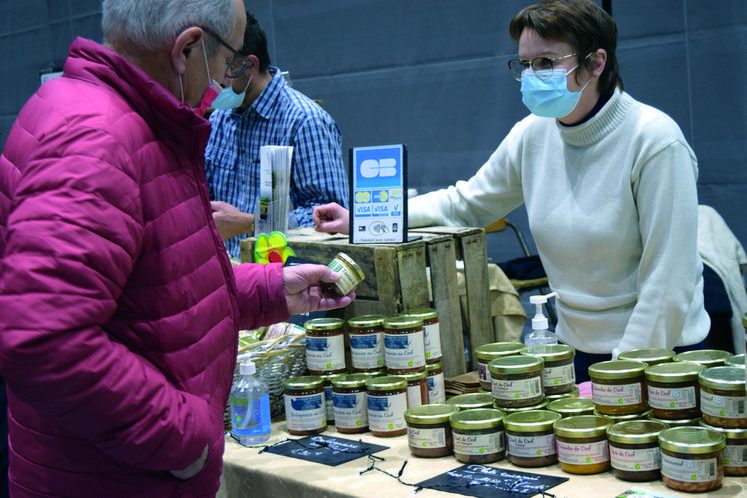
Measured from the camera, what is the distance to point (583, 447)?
58.0 inches

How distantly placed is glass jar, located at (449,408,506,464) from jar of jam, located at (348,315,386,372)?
33 cm

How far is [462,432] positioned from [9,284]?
3.02 ft

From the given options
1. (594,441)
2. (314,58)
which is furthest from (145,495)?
(314,58)

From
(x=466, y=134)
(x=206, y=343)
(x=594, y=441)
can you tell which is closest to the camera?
(x=206, y=343)

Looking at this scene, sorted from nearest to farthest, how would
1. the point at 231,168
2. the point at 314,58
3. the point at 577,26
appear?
the point at 577,26 < the point at 231,168 < the point at 314,58

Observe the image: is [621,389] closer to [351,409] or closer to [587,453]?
[587,453]

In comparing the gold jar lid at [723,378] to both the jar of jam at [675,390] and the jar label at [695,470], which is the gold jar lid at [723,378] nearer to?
the jar of jam at [675,390]

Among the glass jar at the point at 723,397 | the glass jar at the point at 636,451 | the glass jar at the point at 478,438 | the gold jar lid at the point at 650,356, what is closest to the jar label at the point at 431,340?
the glass jar at the point at 478,438

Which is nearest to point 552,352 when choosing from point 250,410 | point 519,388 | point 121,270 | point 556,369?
point 556,369

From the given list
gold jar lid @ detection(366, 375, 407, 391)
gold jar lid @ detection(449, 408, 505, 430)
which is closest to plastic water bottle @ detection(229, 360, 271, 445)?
gold jar lid @ detection(366, 375, 407, 391)

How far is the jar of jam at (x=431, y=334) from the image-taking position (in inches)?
75.1

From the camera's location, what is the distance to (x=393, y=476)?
1.58 meters

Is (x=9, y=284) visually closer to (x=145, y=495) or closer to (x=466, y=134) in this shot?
(x=145, y=495)

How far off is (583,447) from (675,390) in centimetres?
20
